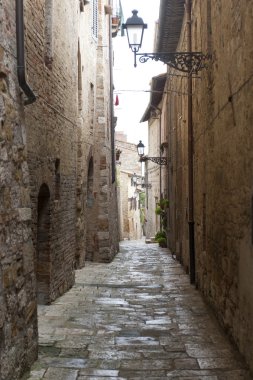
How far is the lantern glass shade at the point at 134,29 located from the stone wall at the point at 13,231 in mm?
2760

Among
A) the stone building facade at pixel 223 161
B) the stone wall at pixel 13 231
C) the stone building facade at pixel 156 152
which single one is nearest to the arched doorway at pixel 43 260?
the stone building facade at pixel 223 161

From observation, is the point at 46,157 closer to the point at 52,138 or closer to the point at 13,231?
the point at 52,138

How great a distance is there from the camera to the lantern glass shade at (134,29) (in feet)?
25.2

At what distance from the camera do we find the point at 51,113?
864 centimetres

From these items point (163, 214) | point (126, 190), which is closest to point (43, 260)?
point (163, 214)

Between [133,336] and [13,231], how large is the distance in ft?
8.12

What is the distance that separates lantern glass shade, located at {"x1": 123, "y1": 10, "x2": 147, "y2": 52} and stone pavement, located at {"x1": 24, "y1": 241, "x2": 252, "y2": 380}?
3.99 meters

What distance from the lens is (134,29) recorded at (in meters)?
7.75

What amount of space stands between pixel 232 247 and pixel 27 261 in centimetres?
233

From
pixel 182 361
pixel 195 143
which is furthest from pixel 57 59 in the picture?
pixel 182 361

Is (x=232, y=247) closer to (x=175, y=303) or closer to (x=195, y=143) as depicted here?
(x=175, y=303)

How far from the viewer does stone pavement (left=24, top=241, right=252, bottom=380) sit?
16.9ft

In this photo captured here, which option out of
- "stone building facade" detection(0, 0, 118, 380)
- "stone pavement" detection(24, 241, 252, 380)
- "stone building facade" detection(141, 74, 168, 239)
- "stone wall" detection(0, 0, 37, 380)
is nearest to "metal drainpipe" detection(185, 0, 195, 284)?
"stone pavement" detection(24, 241, 252, 380)

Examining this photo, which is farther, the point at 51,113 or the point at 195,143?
the point at 195,143
